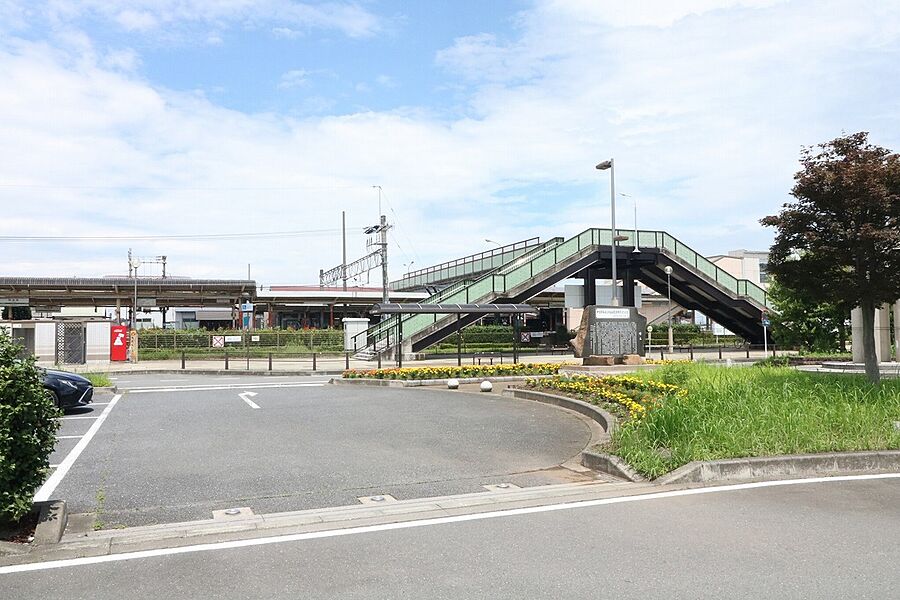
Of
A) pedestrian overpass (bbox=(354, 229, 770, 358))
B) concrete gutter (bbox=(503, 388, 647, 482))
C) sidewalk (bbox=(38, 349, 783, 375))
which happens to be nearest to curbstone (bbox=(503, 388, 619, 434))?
concrete gutter (bbox=(503, 388, 647, 482))

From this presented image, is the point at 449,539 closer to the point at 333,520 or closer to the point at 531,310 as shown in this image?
the point at 333,520

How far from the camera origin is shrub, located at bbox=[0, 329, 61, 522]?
19.6ft

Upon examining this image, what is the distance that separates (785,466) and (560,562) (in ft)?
14.0

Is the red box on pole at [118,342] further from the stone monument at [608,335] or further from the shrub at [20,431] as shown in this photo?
the shrub at [20,431]

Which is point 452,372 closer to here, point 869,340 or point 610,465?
point 869,340

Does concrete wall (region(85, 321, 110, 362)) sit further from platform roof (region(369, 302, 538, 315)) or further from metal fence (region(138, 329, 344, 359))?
platform roof (region(369, 302, 538, 315))

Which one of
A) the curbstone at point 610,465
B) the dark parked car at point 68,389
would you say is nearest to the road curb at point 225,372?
the dark parked car at point 68,389

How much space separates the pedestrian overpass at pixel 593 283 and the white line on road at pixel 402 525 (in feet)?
84.8

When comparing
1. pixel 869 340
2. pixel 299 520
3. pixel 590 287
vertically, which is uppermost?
pixel 590 287

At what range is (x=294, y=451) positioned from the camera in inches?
412

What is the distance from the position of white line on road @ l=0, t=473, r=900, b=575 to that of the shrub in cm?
82

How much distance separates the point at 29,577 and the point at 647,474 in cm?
605

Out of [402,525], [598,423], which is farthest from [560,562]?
[598,423]

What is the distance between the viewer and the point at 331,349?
42.0 meters
